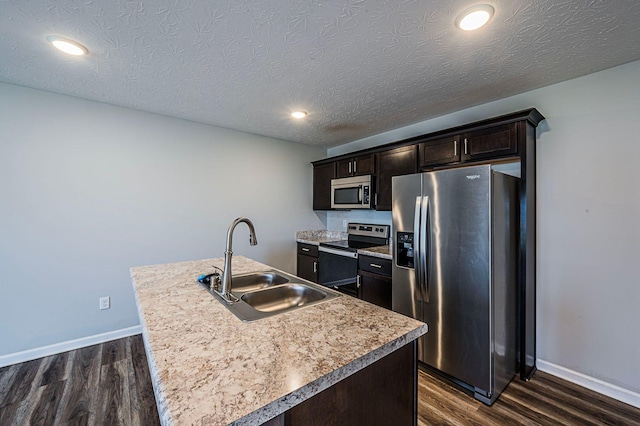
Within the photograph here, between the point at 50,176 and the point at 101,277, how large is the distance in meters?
1.09

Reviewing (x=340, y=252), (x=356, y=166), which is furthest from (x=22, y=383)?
(x=356, y=166)

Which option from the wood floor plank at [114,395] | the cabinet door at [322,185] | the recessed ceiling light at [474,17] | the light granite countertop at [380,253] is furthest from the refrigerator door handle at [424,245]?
the wood floor plank at [114,395]

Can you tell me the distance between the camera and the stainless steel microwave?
341cm

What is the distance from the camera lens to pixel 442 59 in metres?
1.88

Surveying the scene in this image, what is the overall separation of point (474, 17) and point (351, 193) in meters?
2.35

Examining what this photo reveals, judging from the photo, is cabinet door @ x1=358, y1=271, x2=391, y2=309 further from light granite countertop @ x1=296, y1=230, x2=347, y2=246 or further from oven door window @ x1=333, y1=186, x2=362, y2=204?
light granite countertop @ x1=296, y1=230, x2=347, y2=246

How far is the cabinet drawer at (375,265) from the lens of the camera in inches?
105

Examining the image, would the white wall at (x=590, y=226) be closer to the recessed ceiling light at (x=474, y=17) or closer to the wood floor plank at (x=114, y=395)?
the recessed ceiling light at (x=474, y=17)

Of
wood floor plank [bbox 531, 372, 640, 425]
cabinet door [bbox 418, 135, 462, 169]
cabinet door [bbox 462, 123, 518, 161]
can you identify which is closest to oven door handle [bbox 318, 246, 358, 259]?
cabinet door [bbox 418, 135, 462, 169]

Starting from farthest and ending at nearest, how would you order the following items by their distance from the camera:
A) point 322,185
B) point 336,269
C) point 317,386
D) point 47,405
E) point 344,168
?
point 322,185 → point 344,168 → point 336,269 → point 47,405 → point 317,386

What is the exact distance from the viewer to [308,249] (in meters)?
4.01

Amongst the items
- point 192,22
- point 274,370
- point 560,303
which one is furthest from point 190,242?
point 560,303

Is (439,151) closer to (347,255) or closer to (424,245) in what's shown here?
(424,245)

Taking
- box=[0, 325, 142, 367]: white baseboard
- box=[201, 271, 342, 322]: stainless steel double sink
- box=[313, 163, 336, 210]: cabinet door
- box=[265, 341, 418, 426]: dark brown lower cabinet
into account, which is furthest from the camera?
box=[313, 163, 336, 210]: cabinet door
